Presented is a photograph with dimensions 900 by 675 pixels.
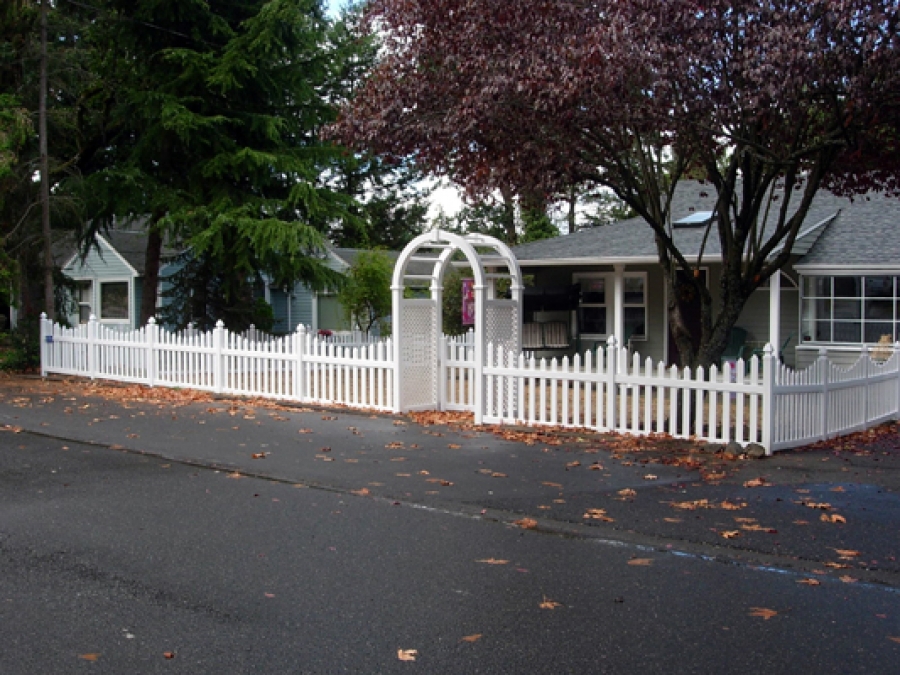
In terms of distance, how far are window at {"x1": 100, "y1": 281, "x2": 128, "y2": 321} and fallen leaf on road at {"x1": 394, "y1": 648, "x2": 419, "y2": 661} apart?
27.8 meters

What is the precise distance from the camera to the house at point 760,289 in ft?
57.6

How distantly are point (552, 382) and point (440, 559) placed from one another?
18.8 ft

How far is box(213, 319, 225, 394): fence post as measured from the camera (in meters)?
15.9

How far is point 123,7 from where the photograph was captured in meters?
21.8

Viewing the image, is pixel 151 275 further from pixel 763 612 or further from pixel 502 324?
pixel 763 612

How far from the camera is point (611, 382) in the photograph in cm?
1127

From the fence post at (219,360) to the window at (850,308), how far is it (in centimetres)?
1104

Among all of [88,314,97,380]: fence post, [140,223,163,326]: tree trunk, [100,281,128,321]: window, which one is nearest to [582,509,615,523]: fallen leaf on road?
[88,314,97,380]: fence post

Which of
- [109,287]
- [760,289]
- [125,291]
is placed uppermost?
[109,287]

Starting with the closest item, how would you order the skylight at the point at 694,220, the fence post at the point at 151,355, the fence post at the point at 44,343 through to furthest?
the fence post at the point at 151,355 → the fence post at the point at 44,343 → the skylight at the point at 694,220

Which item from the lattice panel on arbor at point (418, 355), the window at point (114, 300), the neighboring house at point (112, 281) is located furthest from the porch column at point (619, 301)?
the window at point (114, 300)

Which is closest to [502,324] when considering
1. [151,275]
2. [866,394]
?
[866,394]

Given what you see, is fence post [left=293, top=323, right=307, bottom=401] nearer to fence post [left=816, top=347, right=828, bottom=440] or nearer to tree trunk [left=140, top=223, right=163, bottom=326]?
fence post [left=816, top=347, right=828, bottom=440]

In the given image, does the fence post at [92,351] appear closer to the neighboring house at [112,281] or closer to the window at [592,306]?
the window at [592,306]
